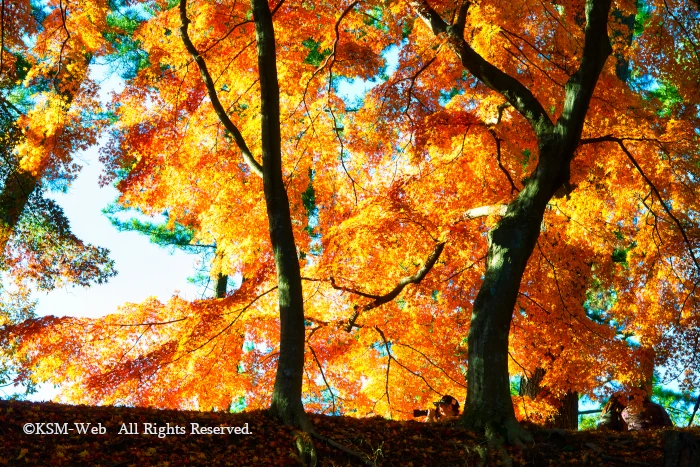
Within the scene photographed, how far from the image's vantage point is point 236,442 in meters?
5.75

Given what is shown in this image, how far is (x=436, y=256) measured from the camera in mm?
8398

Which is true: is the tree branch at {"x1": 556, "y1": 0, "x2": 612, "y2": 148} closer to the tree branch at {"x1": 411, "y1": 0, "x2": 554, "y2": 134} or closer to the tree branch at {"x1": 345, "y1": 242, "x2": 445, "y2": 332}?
the tree branch at {"x1": 411, "y1": 0, "x2": 554, "y2": 134}

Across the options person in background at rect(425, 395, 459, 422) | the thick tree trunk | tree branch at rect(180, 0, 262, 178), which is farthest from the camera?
person in background at rect(425, 395, 459, 422)

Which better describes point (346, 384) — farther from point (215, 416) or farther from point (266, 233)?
point (215, 416)

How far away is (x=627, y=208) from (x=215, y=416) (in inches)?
348

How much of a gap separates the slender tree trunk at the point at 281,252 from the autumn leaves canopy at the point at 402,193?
2cm

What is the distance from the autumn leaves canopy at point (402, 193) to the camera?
729 centimetres

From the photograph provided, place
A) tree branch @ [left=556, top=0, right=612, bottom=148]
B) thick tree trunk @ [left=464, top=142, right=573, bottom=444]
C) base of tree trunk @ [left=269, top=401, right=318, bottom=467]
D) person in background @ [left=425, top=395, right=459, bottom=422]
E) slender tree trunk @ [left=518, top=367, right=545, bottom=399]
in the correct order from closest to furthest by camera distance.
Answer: base of tree trunk @ [left=269, top=401, right=318, bottom=467] < thick tree trunk @ [left=464, top=142, right=573, bottom=444] < tree branch @ [left=556, top=0, right=612, bottom=148] < person in background @ [left=425, top=395, right=459, bottom=422] < slender tree trunk @ [left=518, top=367, right=545, bottom=399]

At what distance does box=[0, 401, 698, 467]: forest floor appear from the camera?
520 centimetres

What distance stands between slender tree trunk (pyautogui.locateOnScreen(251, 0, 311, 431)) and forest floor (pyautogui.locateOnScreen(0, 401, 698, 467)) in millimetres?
317

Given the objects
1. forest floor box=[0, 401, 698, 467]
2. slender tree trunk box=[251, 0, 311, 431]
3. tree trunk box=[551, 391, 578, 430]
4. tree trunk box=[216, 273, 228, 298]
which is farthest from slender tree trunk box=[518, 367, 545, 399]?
tree trunk box=[216, 273, 228, 298]

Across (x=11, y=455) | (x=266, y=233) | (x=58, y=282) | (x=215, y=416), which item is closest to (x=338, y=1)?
(x=266, y=233)

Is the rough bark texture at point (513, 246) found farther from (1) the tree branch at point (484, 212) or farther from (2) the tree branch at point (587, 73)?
(1) the tree branch at point (484, 212)

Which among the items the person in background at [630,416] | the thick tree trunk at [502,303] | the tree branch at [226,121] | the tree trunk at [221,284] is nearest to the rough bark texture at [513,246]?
the thick tree trunk at [502,303]
